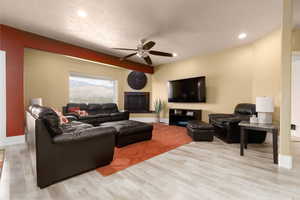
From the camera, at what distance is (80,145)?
72.7 inches

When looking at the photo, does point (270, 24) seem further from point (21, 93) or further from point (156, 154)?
point (21, 93)

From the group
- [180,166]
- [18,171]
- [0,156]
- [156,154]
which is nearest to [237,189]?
[180,166]

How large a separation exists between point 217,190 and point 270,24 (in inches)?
146

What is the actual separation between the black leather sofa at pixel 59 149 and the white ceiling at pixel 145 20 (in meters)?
2.12

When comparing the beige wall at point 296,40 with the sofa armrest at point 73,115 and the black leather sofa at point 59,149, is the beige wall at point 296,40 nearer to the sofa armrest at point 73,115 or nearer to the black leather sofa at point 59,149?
the black leather sofa at point 59,149

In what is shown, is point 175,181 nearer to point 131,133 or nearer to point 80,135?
point 80,135

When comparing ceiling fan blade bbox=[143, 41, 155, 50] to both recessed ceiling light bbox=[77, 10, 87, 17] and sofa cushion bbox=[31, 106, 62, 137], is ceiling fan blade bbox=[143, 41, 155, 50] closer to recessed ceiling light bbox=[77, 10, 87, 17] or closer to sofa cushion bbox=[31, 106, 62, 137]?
recessed ceiling light bbox=[77, 10, 87, 17]

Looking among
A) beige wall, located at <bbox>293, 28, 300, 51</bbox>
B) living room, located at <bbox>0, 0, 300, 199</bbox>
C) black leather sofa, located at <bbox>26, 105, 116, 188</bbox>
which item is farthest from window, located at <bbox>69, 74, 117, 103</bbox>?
beige wall, located at <bbox>293, 28, 300, 51</bbox>

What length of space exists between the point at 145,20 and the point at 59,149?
289 centimetres

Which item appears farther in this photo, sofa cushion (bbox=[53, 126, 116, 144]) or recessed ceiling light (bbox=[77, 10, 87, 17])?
recessed ceiling light (bbox=[77, 10, 87, 17])

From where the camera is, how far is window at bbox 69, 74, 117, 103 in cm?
527

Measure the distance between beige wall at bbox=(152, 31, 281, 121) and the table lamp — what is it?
53.9 inches

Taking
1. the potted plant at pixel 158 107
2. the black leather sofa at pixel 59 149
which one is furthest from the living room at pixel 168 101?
the potted plant at pixel 158 107

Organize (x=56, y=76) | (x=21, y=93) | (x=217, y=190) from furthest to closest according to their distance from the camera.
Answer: (x=56, y=76), (x=21, y=93), (x=217, y=190)
